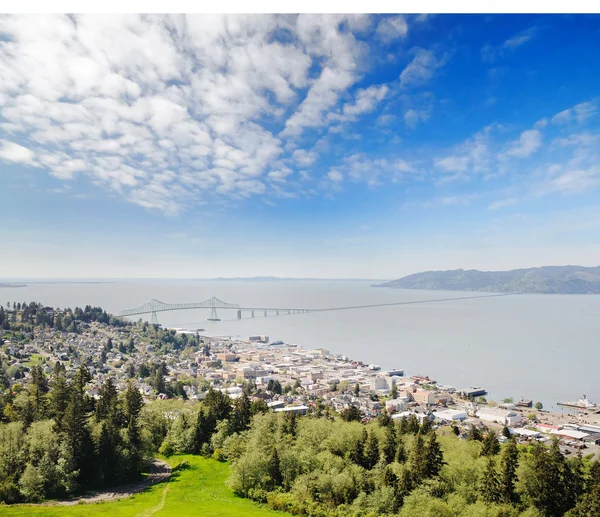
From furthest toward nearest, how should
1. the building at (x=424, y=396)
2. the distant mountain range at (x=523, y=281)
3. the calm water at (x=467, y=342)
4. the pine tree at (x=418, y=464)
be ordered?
the distant mountain range at (x=523, y=281)
the calm water at (x=467, y=342)
the building at (x=424, y=396)
the pine tree at (x=418, y=464)

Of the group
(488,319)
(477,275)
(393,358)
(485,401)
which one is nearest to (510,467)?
(485,401)

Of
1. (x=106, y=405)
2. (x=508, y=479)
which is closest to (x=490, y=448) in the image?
(x=508, y=479)

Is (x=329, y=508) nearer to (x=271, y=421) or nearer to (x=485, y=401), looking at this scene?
(x=271, y=421)

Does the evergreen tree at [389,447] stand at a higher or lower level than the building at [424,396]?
higher

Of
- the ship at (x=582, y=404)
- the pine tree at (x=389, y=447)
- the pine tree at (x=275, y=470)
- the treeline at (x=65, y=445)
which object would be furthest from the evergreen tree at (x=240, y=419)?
the ship at (x=582, y=404)

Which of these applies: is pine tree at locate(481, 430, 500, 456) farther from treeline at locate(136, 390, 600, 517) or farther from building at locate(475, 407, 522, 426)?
building at locate(475, 407, 522, 426)

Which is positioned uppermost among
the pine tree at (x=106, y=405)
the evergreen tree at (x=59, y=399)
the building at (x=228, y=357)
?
the evergreen tree at (x=59, y=399)

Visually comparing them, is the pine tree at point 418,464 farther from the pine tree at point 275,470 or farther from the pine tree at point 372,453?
the pine tree at point 275,470

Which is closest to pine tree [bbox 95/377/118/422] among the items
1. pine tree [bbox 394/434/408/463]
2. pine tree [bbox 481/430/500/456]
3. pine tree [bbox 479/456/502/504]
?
pine tree [bbox 394/434/408/463]

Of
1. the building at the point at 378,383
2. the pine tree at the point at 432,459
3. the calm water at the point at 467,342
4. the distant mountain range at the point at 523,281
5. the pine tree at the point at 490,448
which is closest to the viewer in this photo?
the pine tree at the point at 432,459
